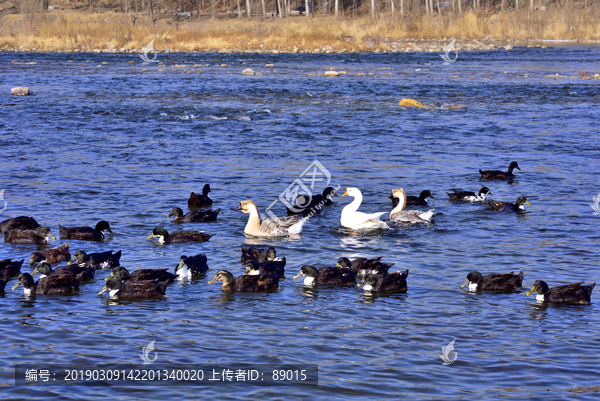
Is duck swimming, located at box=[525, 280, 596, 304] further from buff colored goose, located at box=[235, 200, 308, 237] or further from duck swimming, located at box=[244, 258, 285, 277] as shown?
buff colored goose, located at box=[235, 200, 308, 237]

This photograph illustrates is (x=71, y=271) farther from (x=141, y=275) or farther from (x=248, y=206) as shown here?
(x=248, y=206)

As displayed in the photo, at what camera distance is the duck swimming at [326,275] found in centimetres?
1110

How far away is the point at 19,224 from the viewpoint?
13.7m

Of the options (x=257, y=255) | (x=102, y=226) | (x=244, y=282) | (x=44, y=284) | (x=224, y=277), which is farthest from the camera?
(x=102, y=226)

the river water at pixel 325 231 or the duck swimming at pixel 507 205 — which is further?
the duck swimming at pixel 507 205

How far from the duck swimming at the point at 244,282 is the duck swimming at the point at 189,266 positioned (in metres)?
0.54

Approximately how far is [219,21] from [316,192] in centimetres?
9061

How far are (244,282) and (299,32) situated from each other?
2849 inches

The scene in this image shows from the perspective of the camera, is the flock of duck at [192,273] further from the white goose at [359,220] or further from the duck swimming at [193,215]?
the duck swimming at [193,215]

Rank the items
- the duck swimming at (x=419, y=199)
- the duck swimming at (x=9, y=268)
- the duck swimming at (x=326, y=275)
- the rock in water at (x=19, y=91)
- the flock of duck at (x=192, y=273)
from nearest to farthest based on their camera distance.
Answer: the flock of duck at (x=192, y=273), the duck swimming at (x=326, y=275), the duck swimming at (x=9, y=268), the duck swimming at (x=419, y=199), the rock in water at (x=19, y=91)

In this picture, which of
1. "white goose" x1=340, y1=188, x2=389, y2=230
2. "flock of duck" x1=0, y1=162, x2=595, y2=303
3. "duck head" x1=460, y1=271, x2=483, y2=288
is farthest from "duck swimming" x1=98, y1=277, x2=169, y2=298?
"white goose" x1=340, y1=188, x2=389, y2=230

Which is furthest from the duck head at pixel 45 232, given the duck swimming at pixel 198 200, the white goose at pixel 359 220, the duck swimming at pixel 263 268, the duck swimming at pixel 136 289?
the white goose at pixel 359 220

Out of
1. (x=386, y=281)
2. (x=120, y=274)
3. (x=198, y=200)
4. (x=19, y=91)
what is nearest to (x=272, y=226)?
(x=198, y=200)

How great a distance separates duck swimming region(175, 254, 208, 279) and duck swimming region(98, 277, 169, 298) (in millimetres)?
701
